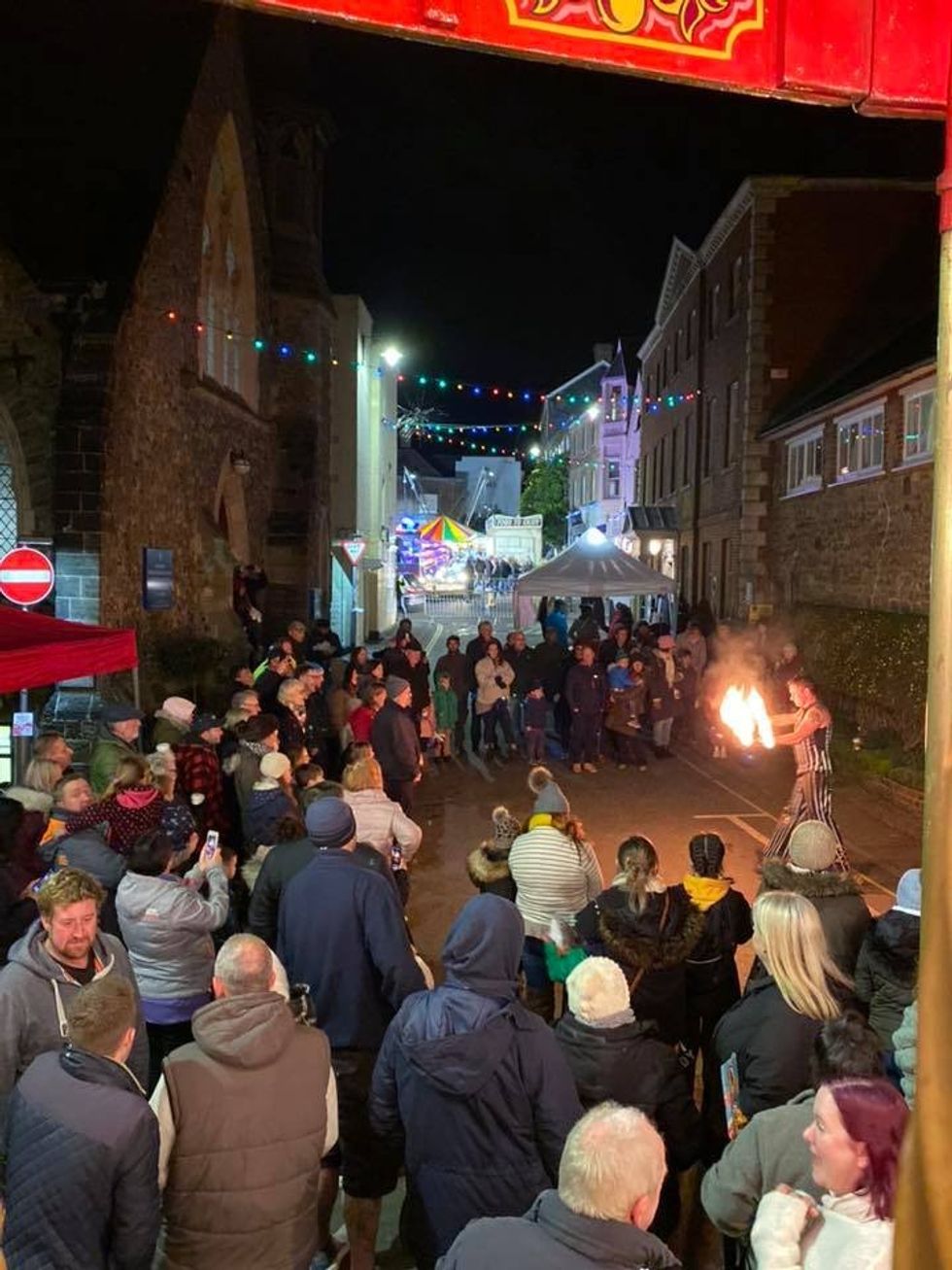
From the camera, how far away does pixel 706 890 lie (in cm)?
509

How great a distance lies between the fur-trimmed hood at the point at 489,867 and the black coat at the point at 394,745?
13.9 ft

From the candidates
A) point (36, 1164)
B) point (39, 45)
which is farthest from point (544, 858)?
point (39, 45)

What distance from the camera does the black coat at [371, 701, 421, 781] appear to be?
10.4 m

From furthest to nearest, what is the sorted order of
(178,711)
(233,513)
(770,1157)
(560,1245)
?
(233,513) < (178,711) < (770,1157) < (560,1245)

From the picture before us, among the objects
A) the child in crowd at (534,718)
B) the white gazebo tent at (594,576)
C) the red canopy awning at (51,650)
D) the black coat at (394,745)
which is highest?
the white gazebo tent at (594,576)

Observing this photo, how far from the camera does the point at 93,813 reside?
5.66 m

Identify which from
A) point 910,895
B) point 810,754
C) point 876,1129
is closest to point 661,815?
point 810,754

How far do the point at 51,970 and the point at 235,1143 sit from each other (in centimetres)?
109

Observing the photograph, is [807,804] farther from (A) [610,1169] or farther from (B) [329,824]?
(A) [610,1169]

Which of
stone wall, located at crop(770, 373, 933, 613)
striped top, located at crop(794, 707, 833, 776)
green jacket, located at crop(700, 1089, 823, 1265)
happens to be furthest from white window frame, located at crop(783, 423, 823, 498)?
green jacket, located at crop(700, 1089, 823, 1265)

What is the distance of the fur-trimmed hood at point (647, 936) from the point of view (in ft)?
15.6

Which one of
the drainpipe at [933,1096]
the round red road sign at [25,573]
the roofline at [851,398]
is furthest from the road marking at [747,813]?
the round red road sign at [25,573]

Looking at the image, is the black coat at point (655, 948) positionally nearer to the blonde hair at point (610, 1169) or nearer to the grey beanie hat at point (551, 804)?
the grey beanie hat at point (551, 804)

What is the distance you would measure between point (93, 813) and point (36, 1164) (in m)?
2.97
